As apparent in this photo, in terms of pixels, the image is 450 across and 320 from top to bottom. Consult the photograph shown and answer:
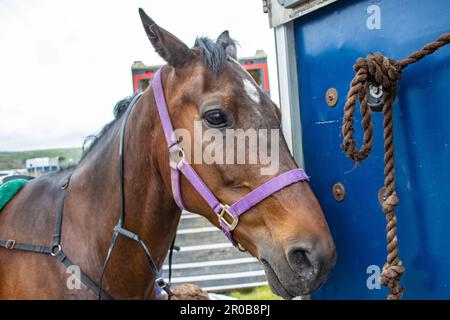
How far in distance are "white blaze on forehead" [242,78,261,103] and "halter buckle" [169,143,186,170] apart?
40cm

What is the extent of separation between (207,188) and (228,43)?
2.70 ft

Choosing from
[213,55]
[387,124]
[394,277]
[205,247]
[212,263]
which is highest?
[213,55]

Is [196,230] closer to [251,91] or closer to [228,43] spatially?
[228,43]

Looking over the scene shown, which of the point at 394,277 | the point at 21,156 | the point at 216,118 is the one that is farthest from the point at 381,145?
the point at 21,156

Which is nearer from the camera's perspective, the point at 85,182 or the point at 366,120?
the point at 366,120

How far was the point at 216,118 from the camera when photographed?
1482mm

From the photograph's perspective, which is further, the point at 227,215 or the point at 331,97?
the point at 331,97

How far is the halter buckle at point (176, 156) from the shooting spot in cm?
157

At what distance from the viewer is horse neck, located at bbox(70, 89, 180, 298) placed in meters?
Result: 1.76

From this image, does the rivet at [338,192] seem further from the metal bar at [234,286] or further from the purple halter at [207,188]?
the metal bar at [234,286]
